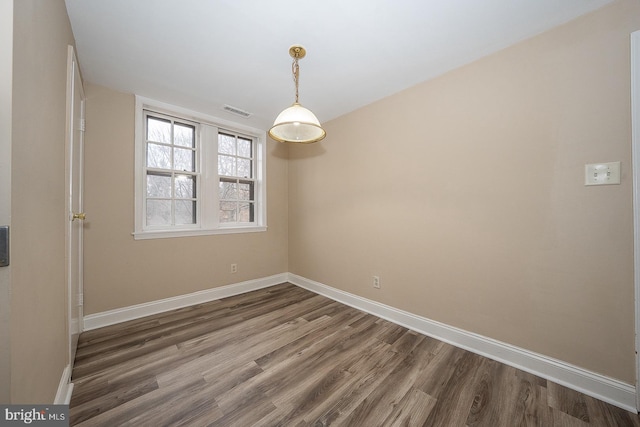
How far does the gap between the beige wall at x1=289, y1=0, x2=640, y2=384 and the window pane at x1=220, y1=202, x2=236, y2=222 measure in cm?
188

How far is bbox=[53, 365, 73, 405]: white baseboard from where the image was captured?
49.3 inches

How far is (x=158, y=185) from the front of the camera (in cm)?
269

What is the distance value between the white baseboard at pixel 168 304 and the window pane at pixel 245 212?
0.93m

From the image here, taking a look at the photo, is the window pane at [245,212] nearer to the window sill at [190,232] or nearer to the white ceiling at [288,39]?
the window sill at [190,232]

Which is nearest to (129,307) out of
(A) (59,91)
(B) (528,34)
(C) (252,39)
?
(A) (59,91)

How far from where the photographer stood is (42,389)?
1.01m

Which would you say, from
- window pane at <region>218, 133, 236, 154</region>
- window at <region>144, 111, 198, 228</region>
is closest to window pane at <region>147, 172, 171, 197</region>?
window at <region>144, 111, 198, 228</region>

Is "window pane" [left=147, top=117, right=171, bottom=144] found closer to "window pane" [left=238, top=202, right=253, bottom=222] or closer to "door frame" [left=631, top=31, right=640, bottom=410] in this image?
"window pane" [left=238, top=202, right=253, bottom=222]

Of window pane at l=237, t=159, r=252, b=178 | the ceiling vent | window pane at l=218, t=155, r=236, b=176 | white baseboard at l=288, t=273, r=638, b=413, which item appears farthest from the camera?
window pane at l=237, t=159, r=252, b=178

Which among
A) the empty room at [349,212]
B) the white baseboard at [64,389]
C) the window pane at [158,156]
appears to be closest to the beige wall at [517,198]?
the empty room at [349,212]

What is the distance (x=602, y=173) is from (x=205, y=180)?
11.8ft

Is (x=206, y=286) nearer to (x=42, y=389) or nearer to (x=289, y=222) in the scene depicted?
(x=289, y=222)

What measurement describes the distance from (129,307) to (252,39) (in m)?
2.89

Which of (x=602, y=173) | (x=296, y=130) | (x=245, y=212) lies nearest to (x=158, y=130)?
(x=245, y=212)
